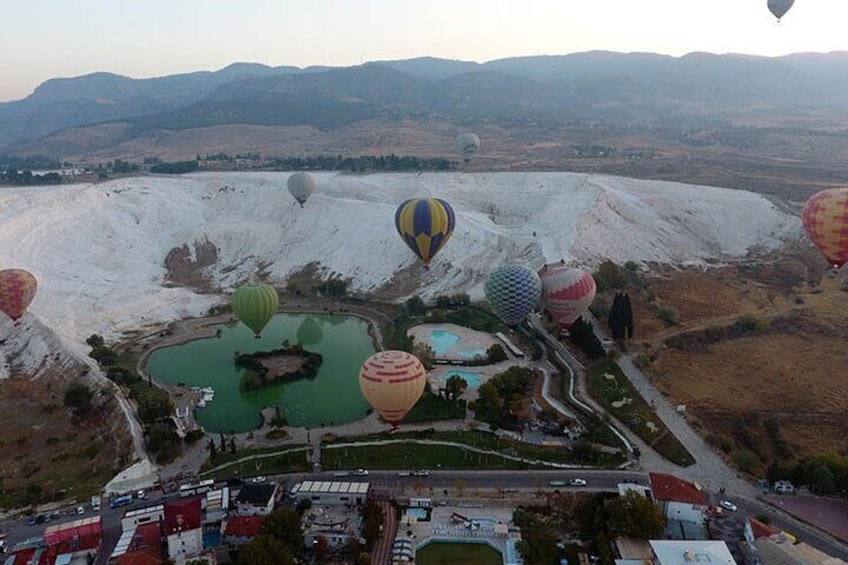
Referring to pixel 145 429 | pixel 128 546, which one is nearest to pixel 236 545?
pixel 128 546

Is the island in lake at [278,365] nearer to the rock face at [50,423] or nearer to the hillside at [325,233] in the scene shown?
the rock face at [50,423]

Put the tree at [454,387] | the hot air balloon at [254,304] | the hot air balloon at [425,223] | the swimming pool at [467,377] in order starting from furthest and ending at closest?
1. the hot air balloon at [425,223]
2. the hot air balloon at [254,304]
3. the swimming pool at [467,377]
4. the tree at [454,387]

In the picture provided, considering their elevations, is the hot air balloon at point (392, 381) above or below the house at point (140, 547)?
above

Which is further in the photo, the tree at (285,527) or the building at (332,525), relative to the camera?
the building at (332,525)

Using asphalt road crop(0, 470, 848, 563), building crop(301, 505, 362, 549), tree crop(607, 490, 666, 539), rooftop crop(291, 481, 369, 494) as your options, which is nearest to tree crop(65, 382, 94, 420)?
asphalt road crop(0, 470, 848, 563)

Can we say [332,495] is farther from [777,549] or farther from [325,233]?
[325,233]

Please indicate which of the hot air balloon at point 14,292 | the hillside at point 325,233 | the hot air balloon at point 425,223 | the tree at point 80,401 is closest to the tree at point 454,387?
the hot air balloon at point 425,223

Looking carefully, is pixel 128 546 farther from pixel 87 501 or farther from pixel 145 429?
pixel 145 429

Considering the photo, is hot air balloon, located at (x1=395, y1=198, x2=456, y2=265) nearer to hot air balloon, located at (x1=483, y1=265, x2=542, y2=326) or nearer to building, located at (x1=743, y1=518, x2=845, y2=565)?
hot air balloon, located at (x1=483, y1=265, x2=542, y2=326)
